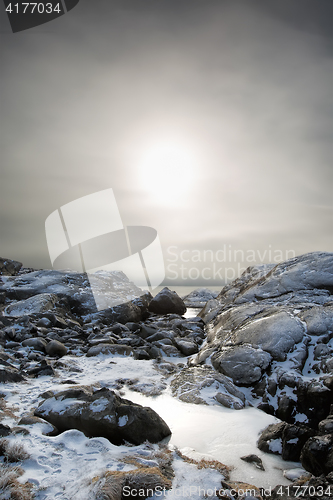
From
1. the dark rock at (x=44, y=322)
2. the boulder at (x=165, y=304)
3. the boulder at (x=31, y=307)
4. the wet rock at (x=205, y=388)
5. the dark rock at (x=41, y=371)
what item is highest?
the dark rock at (x=41, y=371)

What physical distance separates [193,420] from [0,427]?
130 inches

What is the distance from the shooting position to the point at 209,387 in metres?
6.79

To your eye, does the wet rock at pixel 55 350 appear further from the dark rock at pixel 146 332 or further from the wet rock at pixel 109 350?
the dark rock at pixel 146 332

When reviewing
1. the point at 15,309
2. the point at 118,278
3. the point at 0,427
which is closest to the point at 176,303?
the point at 118,278

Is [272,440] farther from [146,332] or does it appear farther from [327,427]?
[146,332]

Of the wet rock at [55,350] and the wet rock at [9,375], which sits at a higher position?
the wet rock at [9,375]

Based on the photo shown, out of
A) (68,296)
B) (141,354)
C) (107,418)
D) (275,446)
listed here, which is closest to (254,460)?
(275,446)

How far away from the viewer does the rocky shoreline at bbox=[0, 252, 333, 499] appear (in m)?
3.81

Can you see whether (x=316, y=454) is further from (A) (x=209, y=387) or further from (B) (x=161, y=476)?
(A) (x=209, y=387)

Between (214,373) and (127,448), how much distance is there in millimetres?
3577

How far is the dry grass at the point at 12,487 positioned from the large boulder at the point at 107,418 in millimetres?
1351

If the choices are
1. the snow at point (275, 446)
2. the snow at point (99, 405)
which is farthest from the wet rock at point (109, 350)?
the snow at point (275, 446)

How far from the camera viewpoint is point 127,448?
14.1ft

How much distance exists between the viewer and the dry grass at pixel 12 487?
2971 mm
